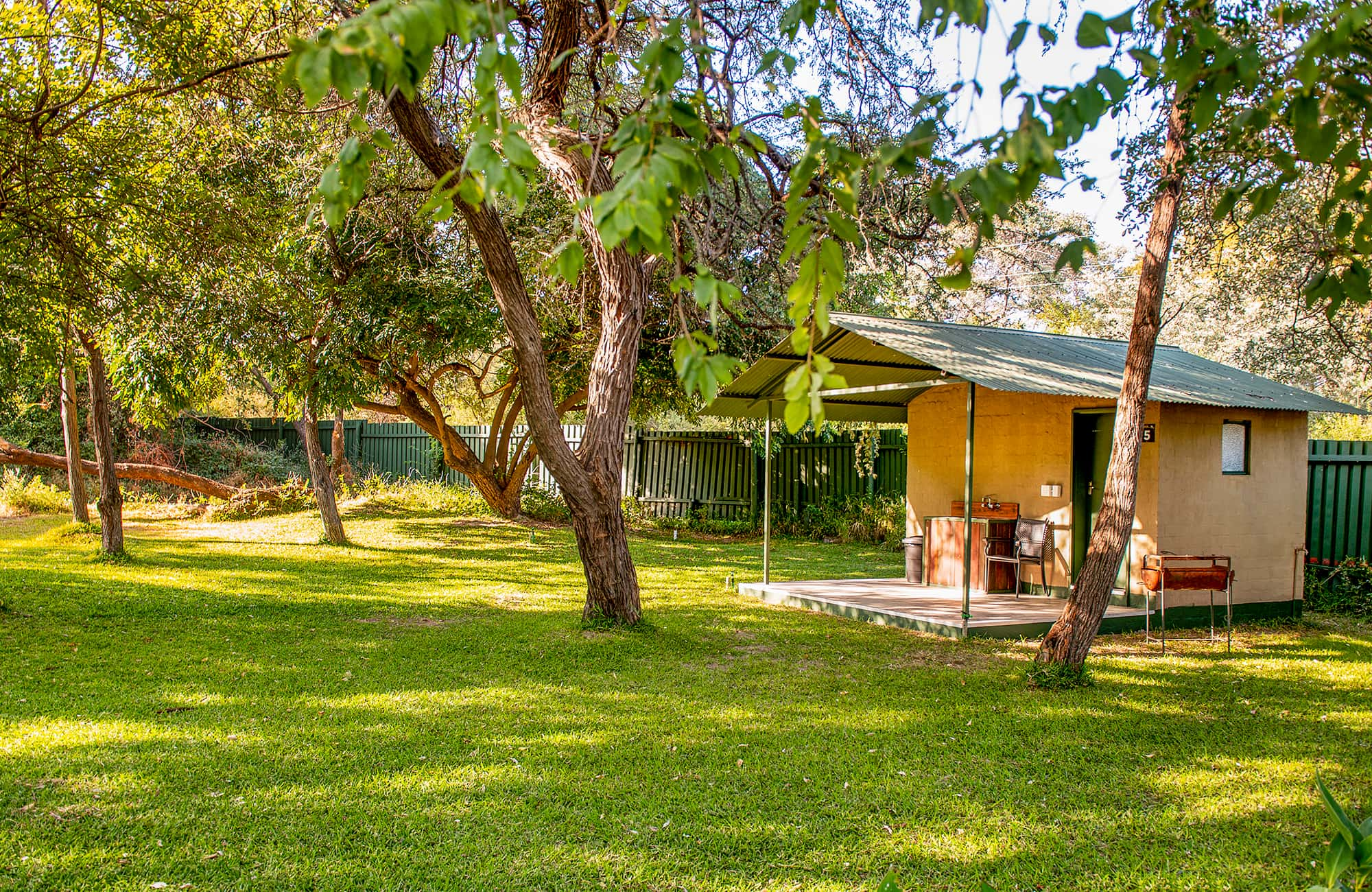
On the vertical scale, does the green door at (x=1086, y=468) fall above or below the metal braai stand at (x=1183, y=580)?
above

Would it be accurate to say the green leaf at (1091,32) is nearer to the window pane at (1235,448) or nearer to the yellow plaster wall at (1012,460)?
the yellow plaster wall at (1012,460)

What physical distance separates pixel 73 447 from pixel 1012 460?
42.6 feet

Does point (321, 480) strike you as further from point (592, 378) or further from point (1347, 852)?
point (1347, 852)

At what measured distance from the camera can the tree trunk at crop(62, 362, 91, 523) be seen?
12.8 m

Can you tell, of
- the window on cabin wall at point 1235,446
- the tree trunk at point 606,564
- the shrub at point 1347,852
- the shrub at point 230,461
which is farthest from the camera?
the shrub at point 230,461

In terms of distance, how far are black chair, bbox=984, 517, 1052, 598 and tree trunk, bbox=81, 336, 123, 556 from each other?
33.5 ft

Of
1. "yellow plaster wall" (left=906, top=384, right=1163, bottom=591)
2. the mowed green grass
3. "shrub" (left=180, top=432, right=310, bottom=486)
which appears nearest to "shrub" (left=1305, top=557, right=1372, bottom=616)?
the mowed green grass

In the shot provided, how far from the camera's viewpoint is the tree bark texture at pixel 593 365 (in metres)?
7.35

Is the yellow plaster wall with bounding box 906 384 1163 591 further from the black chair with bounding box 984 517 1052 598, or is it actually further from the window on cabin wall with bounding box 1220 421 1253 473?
the window on cabin wall with bounding box 1220 421 1253 473

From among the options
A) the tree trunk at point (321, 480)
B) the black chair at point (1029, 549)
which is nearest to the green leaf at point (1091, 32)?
the black chair at point (1029, 549)

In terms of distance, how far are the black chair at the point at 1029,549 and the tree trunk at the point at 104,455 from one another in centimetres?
1023

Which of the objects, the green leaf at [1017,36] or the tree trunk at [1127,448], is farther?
the tree trunk at [1127,448]

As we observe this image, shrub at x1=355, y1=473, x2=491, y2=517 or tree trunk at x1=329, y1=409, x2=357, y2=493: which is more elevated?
tree trunk at x1=329, y1=409, x2=357, y2=493

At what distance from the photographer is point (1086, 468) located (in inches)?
384
